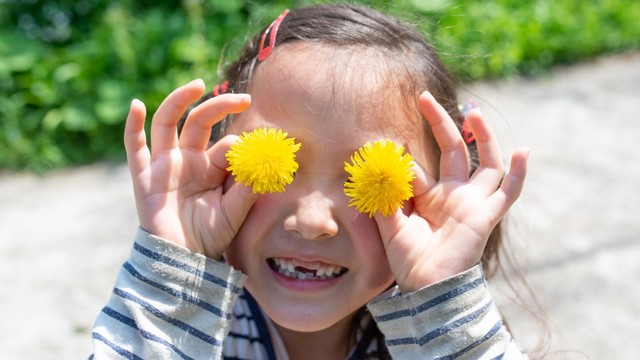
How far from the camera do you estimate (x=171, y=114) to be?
5.77 feet

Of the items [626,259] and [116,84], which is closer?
[626,259]

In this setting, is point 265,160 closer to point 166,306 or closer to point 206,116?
point 206,116

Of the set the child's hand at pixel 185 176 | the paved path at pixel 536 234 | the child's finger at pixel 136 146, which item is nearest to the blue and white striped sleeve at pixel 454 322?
the child's hand at pixel 185 176

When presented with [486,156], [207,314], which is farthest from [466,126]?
[207,314]

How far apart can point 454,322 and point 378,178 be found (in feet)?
1.14

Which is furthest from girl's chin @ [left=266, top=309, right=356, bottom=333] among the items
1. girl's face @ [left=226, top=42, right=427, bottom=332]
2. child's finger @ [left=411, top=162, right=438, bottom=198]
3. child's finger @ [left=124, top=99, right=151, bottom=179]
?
child's finger @ [left=124, top=99, right=151, bottom=179]

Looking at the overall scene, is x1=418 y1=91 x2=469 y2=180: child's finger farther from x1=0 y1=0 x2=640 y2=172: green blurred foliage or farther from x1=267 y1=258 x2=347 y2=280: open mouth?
x1=0 y1=0 x2=640 y2=172: green blurred foliage

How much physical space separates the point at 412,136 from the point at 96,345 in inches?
32.6

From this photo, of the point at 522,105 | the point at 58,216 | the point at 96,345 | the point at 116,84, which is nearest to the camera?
the point at 96,345

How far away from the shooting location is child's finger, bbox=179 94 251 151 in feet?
5.64

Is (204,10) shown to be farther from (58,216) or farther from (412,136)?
(412,136)

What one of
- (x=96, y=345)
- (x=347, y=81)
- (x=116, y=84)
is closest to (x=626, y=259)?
(x=347, y=81)

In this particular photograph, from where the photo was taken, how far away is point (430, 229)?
1.80 meters

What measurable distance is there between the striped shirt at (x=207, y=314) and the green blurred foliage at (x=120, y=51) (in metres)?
2.26
